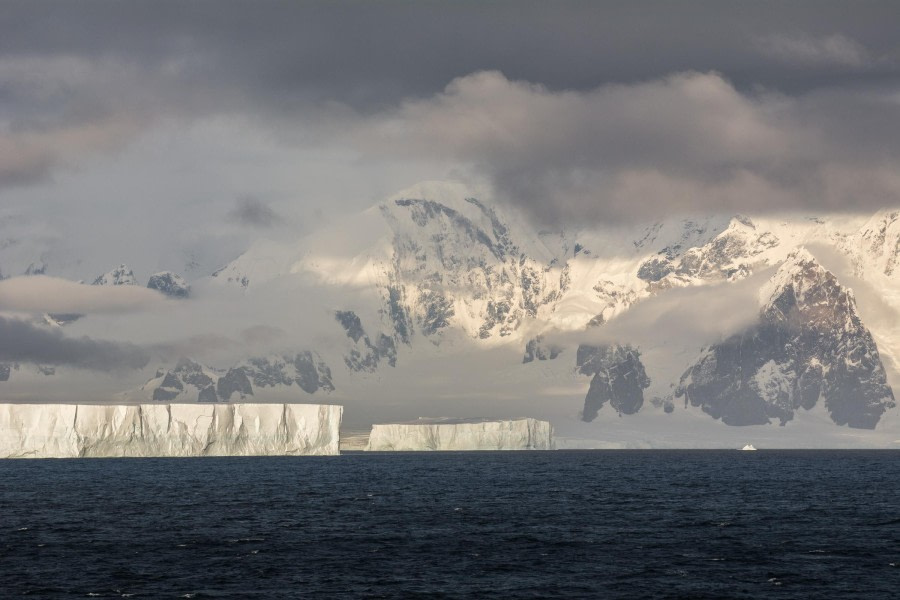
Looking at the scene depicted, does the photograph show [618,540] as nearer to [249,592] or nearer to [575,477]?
[249,592]

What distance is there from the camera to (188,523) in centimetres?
11225

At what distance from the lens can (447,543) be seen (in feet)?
323

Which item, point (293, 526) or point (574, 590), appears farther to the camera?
point (293, 526)

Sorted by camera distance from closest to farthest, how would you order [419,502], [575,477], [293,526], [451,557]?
[451,557] → [293,526] → [419,502] → [575,477]

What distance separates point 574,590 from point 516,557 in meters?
14.1

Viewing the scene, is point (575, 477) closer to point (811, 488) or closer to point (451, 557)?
point (811, 488)

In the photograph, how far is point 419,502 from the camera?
138 meters

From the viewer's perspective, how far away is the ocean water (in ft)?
259

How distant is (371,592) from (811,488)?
102m

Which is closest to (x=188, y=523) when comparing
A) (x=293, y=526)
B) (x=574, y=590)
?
(x=293, y=526)

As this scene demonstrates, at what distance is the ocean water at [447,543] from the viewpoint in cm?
7881

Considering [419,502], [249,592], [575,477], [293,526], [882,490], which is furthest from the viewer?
[575,477]

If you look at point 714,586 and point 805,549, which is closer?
point 714,586

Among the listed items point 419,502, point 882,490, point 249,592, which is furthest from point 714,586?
point 882,490
